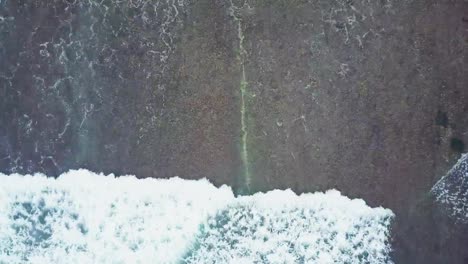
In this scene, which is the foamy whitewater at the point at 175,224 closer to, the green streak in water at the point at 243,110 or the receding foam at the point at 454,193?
the green streak in water at the point at 243,110

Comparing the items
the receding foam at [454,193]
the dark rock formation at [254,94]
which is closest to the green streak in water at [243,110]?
the dark rock formation at [254,94]

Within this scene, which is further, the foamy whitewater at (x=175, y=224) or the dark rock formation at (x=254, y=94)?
the foamy whitewater at (x=175, y=224)

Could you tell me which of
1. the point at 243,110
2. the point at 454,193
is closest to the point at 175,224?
the point at 243,110

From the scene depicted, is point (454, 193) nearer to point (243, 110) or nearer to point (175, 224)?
point (243, 110)

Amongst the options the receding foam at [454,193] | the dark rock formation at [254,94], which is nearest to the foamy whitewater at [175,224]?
the dark rock formation at [254,94]

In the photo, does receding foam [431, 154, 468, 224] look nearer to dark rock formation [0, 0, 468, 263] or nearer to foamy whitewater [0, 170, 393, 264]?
dark rock formation [0, 0, 468, 263]

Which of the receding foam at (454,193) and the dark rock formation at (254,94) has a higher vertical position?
the dark rock formation at (254,94)

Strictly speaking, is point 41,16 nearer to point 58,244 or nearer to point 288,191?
point 58,244
